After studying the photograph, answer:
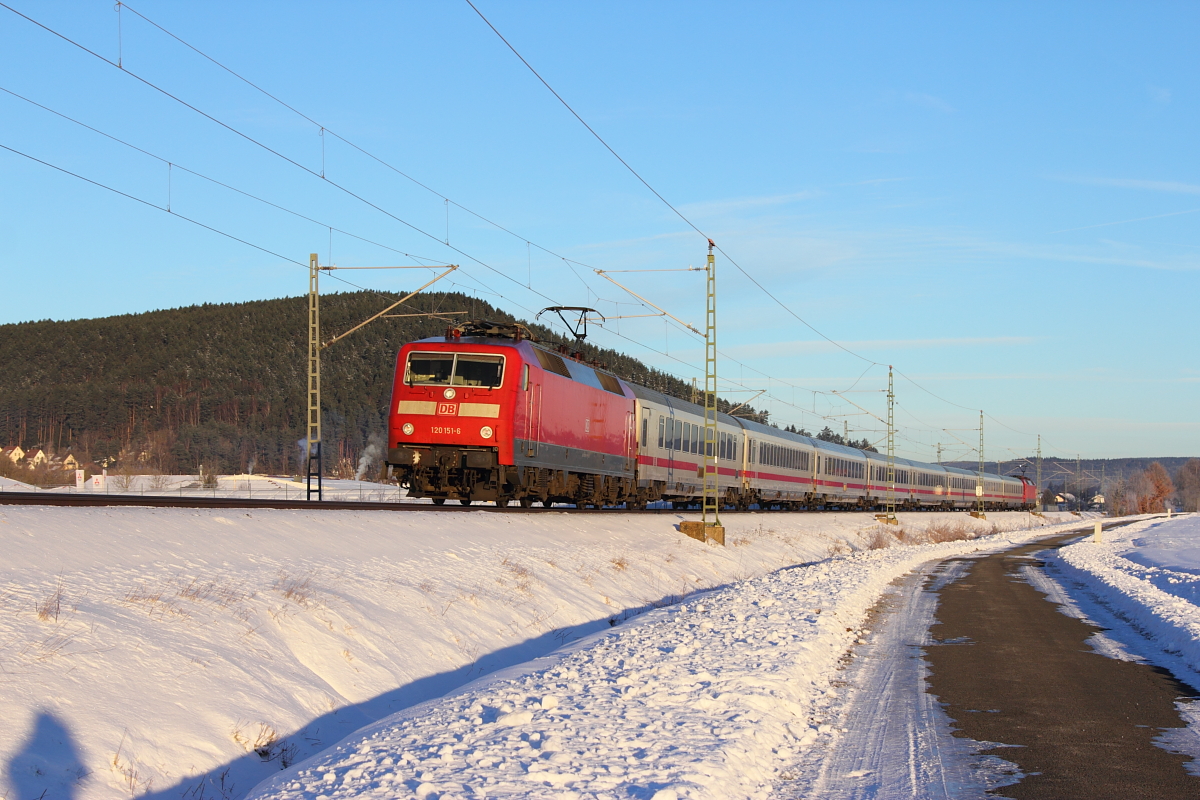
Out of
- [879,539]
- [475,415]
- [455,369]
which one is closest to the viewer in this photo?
[475,415]

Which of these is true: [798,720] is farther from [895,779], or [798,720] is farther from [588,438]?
[588,438]

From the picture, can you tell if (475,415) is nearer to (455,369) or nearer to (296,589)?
(455,369)

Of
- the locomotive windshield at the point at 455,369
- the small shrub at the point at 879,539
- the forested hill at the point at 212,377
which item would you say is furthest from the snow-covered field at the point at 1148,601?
the forested hill at the point at 212,377

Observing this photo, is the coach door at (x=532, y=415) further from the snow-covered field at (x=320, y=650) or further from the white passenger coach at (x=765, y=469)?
the white passenger coach at (x=765, y=469)

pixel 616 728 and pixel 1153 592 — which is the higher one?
pixel 616 728

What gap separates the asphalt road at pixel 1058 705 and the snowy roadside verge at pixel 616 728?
1.37m

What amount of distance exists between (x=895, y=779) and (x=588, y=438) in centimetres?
2270

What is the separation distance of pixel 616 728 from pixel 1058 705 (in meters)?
4.48

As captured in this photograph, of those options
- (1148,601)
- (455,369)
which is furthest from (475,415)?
(1148,601)

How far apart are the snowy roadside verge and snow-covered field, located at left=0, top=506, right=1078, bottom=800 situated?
0.04 meters

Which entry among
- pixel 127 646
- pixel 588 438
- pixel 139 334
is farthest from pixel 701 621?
pixel 139 334

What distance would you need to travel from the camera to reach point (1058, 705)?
9.19 metres

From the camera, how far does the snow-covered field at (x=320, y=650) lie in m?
6.91

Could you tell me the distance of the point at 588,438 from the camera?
29250 millimetres
